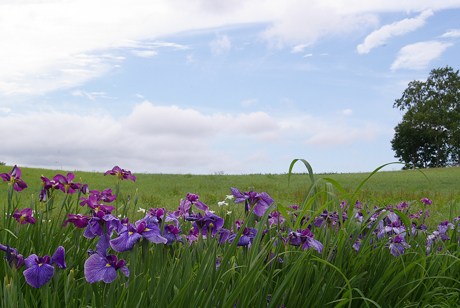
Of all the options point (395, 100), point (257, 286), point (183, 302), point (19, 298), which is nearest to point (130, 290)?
point (183, 302)

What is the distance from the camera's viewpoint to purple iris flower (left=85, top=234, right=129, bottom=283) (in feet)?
5.44

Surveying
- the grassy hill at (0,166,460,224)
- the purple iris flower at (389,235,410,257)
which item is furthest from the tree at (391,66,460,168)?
the purple iris flower at (389,235,410,257)

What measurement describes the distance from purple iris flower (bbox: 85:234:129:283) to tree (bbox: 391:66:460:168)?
51.3 metres

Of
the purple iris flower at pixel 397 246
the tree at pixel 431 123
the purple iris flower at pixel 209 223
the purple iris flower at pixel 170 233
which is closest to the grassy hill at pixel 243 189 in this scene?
the purple iris flower at pixel 397 246

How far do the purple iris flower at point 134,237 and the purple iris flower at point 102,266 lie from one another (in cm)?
8

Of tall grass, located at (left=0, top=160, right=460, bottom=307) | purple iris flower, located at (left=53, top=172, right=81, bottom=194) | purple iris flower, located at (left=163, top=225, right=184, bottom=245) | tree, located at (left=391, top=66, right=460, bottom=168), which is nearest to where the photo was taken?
tall grass, located at (left=0, top=160, right=460, bottom=307)

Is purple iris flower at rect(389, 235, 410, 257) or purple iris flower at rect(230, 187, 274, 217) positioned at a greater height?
purple iris flower at rect(230, 187, 274, 217)

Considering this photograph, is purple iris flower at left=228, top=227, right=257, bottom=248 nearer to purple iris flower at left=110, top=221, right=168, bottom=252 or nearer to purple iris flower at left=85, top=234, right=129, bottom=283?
purple iris flower at left=110, top=221, right=168, bottom=252

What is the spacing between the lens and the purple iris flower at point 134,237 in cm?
164

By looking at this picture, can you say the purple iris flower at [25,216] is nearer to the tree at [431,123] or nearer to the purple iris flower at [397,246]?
the purple iris flower at [397,246]

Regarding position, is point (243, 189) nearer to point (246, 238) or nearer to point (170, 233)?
point (246, 238)

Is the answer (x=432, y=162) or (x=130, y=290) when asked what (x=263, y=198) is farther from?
(x=432, y=162)

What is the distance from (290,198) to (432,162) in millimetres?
48980

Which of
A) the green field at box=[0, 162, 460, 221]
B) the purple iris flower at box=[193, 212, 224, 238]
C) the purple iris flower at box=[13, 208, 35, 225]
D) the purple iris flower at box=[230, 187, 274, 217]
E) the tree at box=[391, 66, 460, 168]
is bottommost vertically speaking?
the green field at box=[0, 162, 460, 221]
